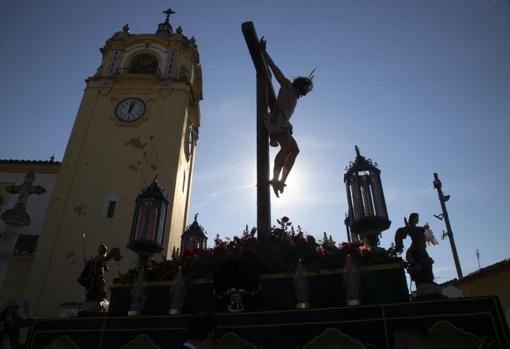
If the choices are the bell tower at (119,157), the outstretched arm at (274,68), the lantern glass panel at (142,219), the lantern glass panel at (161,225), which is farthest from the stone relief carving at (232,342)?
the bell tower at (119,157)

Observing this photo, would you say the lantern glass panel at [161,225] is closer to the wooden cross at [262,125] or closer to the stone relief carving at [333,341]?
the wooden cross at [262,125]

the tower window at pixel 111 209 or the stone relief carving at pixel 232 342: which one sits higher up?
the tower window at pixel 111 209

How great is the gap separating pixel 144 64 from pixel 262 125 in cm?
1991

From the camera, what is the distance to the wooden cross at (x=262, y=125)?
8.14 meters

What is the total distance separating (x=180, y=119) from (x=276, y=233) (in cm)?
1712

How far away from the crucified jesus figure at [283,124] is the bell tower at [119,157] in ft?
39.4

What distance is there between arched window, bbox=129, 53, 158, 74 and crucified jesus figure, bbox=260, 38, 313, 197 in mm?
18179

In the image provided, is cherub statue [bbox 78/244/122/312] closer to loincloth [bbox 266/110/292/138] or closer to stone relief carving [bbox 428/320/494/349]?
loincloth [bbox 266/110/292/138]

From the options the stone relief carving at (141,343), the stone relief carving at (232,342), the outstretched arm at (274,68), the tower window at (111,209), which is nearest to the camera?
the stone relief carving at (232,342)

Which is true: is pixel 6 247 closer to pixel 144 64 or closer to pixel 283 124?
pixel 283 124

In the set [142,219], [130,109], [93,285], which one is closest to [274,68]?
[142,219]

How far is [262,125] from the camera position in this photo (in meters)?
9.59

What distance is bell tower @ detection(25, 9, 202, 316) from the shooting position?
19022 millimetres

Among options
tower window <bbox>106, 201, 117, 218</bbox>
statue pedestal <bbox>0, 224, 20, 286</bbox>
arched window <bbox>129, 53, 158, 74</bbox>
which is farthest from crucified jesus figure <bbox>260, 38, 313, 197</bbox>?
arched window <bbox>129, 53, 158, 74</bbox>
